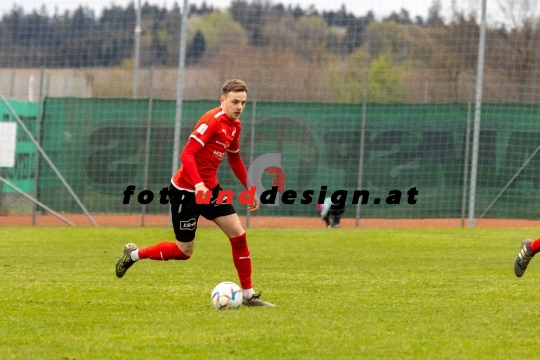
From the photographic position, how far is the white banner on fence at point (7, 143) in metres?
19.1

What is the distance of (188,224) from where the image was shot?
8.72 m

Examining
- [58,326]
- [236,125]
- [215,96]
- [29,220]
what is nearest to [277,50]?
[215,96]

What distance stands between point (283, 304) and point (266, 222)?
11.7 m

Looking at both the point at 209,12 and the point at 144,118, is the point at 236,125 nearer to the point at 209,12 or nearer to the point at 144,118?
the point at 144,118

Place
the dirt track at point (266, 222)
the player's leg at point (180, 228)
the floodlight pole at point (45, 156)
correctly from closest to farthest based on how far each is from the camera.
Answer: the player's leg at point (180, 228) → the floodlight pole at point (45, 156) → the dirt track at point (266, 222)

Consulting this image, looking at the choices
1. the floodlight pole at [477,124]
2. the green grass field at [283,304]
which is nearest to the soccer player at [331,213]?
the floodlight pole at [477,124]

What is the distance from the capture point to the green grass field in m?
6.32

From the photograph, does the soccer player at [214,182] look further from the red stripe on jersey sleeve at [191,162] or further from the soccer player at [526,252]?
the soccer player at [526,252]

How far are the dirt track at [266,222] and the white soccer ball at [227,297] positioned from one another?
11497 mm

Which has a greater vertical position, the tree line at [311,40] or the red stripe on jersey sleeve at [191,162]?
the tree line at [311,40]

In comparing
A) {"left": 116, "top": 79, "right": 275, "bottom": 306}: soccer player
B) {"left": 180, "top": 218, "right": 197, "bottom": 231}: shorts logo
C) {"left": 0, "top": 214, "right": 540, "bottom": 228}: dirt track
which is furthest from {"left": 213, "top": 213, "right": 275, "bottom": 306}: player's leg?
{"left": 0, "top": 214, "right": 540, "bottom": 228}: dirt track

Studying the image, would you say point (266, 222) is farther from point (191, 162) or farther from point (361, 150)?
point (191, 162)

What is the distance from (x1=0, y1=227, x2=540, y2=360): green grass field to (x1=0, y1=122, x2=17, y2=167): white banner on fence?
456cm

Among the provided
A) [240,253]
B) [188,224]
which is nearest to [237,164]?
[188,224]
